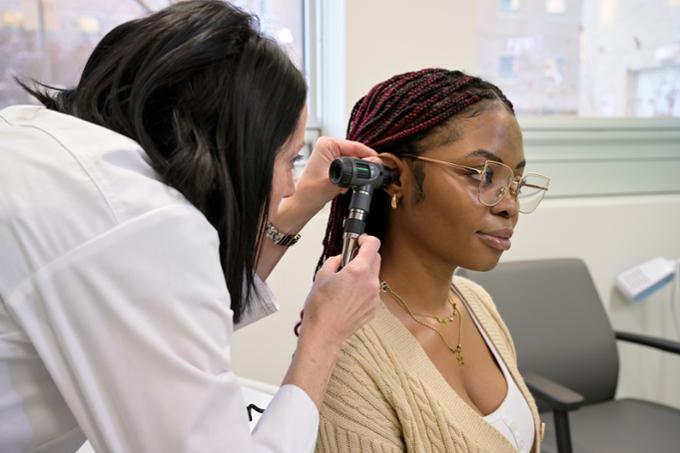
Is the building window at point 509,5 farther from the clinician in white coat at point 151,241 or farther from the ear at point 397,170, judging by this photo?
the clinician in white coat at point 151,241

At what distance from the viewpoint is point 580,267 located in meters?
2.09

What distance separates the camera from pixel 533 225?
217cm

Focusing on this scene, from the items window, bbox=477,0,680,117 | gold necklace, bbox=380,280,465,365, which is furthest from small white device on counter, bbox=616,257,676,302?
gold necklace, bbox=380,280,465,365

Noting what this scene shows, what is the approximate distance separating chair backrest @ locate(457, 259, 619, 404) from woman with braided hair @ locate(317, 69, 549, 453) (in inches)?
29.6

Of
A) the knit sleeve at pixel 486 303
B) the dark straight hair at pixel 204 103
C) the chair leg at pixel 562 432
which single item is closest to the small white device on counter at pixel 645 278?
the chair leg at pixel 562 432

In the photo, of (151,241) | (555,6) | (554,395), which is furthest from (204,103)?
(555,6)

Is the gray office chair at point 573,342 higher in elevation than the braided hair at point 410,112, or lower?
lower

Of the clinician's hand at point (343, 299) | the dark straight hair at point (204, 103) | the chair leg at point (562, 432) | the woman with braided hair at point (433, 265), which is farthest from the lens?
the chair leg at point (562, 432)

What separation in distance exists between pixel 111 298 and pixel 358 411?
470mm

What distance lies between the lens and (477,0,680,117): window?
7.55 ft

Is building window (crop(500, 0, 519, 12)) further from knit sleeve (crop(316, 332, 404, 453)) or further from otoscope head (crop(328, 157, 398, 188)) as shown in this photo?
knit sleeve (crop(316, 332, 404, 453))

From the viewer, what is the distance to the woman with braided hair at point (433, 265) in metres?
0.95

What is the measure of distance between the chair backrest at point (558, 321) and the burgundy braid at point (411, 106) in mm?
886

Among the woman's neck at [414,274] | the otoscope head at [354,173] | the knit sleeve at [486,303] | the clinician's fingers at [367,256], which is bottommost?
the knit sleeve at [486,303]
